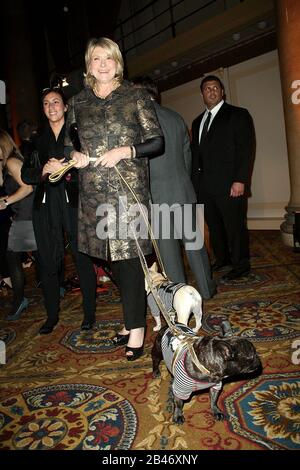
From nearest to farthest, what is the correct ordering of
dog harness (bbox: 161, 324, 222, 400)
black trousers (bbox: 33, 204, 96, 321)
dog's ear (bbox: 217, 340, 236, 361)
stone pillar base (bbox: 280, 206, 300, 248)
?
dog's ear (bbox: 217, 340, 236, 361), dog harness (bbox: 161, 324, 222, 400), black trousers (bbox: 33, 204, 96, 321), stone pillar base (bbox: 280, 206, 300, 248)

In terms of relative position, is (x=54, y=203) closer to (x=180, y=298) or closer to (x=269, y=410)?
(x=180, y=298)

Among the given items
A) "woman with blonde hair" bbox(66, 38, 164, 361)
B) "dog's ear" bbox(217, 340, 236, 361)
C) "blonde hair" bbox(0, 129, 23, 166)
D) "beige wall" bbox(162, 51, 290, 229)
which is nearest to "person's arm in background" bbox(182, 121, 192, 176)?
"woman with blonde hair" bbox(66, 38, 164, 361)

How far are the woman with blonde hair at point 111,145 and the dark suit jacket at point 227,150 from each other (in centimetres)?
181

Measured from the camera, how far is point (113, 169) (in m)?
1.96

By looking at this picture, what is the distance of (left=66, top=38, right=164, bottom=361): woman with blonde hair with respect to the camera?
1925mm

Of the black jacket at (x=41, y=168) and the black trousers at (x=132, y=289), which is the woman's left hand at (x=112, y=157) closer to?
the black trousers at (x=132, y=289)

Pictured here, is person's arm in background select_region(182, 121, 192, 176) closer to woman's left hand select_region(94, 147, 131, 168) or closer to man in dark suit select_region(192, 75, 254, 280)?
man in dark suit select_region(192, 75, 254, 280)

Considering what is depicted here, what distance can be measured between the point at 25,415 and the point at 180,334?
0.91 m

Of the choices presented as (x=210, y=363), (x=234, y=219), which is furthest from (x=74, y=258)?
(x=234, y=219)

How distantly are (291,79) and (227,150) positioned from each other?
1.66 m

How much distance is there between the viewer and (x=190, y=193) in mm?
2826

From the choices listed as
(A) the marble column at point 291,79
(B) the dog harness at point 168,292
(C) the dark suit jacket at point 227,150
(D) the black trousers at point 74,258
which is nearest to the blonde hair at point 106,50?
(D) the black trousers at point 74,258

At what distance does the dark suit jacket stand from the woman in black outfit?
167cm
